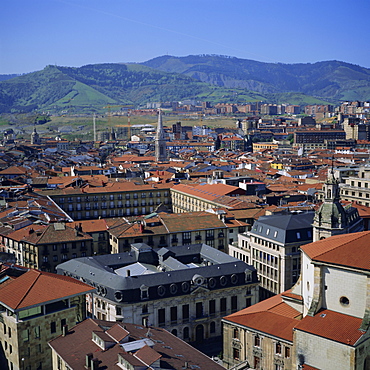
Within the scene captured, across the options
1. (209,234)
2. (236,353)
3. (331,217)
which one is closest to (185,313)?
Result: (236,353)

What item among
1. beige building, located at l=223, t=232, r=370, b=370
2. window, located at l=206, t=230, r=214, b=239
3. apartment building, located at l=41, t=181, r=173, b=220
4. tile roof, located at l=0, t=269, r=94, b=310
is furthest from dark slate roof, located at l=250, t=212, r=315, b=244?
apartment building, located at l=41, t=181, r=173, b=220

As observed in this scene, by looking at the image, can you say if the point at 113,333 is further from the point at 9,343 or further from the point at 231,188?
the point at 231,188

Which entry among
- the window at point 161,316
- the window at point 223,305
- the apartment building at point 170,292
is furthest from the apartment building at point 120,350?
the window at point 223,305

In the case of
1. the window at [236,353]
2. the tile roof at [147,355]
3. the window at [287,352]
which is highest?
the tile roof at [147,355]

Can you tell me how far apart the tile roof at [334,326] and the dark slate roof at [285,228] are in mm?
25086

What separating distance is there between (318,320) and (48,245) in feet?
141

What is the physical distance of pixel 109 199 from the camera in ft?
383

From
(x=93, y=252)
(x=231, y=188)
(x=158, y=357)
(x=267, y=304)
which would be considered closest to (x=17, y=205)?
(x=93, y=252)

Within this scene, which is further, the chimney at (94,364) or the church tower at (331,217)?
the church tower at (331,217)

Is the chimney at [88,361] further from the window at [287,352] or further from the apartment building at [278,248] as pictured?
the apartment building at [278,248]

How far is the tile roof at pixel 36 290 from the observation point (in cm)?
4619

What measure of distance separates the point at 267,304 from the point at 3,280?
84.4 ft

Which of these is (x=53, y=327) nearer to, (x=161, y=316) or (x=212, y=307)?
(x=161, y=316)

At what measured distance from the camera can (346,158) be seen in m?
192
